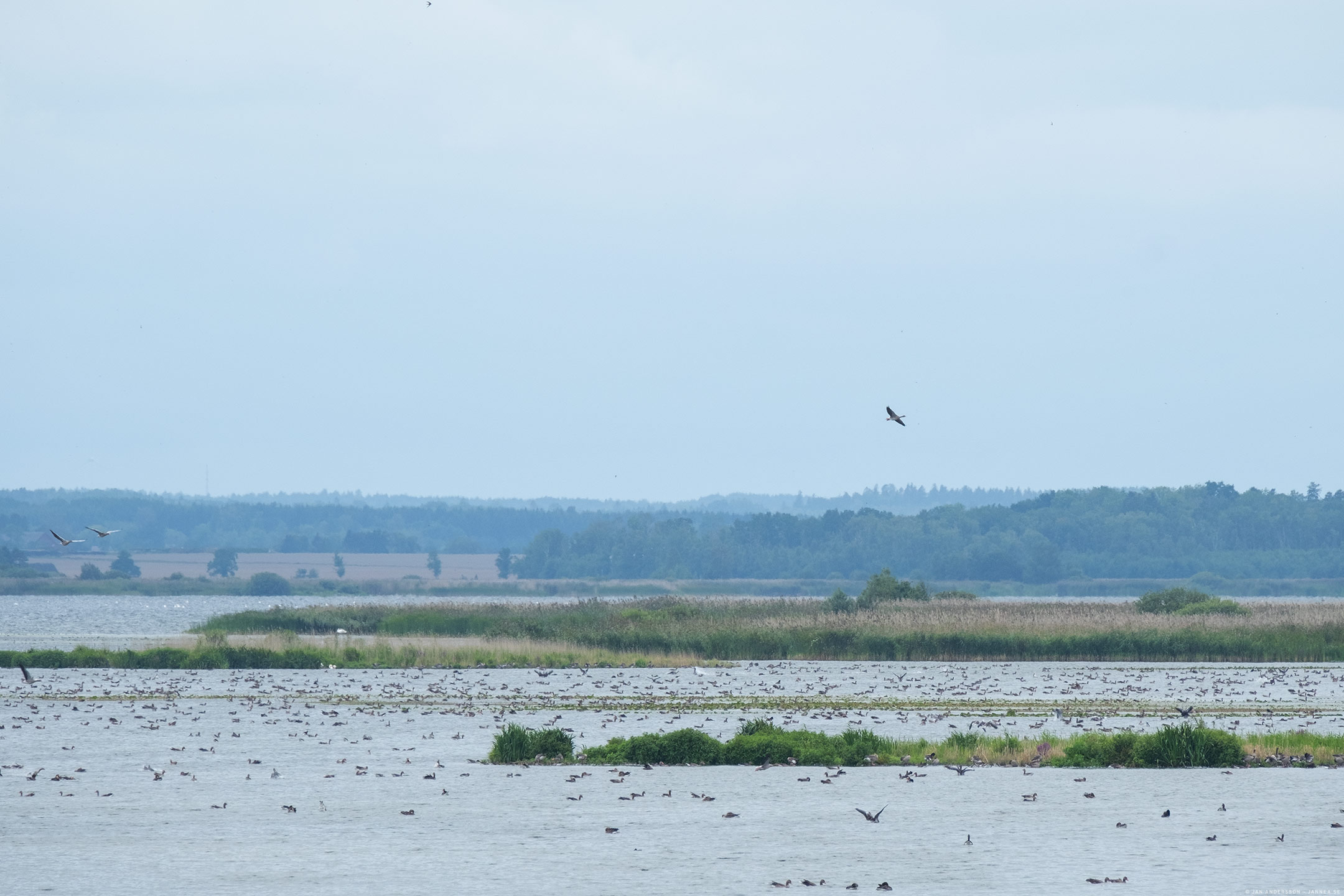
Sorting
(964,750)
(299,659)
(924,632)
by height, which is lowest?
(299,659)

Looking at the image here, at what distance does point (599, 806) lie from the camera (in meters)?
26.8

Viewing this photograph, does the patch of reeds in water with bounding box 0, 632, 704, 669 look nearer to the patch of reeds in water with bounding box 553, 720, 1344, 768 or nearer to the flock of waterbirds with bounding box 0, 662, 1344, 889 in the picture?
the flock of waterbirds with bounding box 0, 662, 1344, 889

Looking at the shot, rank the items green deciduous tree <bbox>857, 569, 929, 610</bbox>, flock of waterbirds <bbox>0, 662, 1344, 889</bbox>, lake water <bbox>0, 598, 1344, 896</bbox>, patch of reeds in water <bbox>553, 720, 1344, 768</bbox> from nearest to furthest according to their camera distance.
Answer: lake water <bbox>0, 598, 1344, 896</bbox>
flock of waterbirds <bbox>0, 662, 1344, 889</bbox>
patch of reeds in water <bbox>553, 720, 1344, 768</bbox>
green deciduous tree <bbox>857, 569, 929, 610</bbox>

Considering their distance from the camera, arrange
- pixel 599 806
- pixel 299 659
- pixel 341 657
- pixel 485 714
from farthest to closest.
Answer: pixel 341 657 < pixel 299 659 < pixel 485 714 < pixel 599 806

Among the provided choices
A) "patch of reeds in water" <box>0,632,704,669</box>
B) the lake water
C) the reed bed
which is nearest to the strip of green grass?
"patch of reeds in water" <box>0,632,704,669</box>

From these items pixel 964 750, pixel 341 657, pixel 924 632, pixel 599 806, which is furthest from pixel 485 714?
pixel 924 632

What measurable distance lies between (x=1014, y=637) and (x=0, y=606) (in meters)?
133

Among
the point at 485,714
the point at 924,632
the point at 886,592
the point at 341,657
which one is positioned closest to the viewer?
the point at 485,714

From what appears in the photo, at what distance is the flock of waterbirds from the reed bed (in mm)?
3782

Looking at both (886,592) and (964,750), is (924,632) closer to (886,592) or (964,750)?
(886,592)

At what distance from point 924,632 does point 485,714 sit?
29046mm

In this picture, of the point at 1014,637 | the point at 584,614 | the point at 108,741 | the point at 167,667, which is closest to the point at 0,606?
the point at 584,614

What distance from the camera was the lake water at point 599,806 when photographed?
21.3 meters

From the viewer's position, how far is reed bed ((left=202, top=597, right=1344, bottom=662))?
6619 cm
